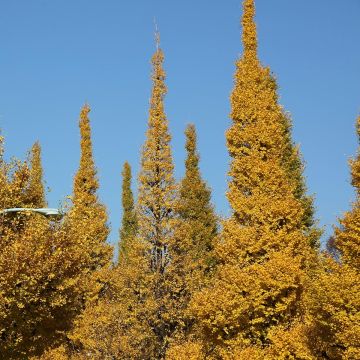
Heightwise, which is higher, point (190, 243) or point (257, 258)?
point (190, 243)

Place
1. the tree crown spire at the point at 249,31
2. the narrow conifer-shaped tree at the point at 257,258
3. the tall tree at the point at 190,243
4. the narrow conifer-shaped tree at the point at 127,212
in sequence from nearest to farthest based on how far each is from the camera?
the narrow conifer-shaped tree at the point at 257,258
the tree crown spire at the point at 249,31
the tall tree at the point at 190,243
the narrow conifer-shaped tree at the point at 127,212

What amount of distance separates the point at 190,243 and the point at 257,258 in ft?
28.0

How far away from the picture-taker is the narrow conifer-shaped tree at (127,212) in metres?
65.8

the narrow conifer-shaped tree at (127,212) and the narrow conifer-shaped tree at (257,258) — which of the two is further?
the narrow conifer-shaped tree at (127,212)

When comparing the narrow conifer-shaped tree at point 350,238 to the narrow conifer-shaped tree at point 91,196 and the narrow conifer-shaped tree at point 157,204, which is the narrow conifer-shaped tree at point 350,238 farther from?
the narrow conifer-shaped tree at point 91,196

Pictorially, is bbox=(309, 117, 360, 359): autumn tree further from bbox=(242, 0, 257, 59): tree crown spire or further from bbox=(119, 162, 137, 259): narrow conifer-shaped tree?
bbox=(119, 162, 137, 259): narrow conifer-shaped tree

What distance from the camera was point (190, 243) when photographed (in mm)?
32125

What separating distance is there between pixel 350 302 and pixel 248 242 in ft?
21.1

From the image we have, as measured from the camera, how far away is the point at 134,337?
29.6 metres

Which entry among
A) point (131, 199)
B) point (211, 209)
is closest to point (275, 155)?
point (211, 209)

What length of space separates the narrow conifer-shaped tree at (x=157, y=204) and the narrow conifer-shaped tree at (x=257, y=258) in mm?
5511

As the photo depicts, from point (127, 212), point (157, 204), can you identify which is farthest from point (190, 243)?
point (127, 212)

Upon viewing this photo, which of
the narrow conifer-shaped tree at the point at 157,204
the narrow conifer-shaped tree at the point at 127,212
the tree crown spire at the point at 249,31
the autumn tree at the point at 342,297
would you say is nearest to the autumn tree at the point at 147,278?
the narrow conifer-shaped tree at the point at 157,204

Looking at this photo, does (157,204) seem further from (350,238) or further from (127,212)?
(127,212)
